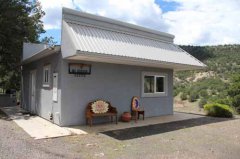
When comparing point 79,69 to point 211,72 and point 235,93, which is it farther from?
point 211,72

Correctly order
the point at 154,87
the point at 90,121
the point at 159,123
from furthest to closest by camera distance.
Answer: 1. the point at 154,87
2. the point at 159,123
3. the point at 90,121

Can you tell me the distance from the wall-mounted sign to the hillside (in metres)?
19.4

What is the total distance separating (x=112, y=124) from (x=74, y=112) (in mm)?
1604

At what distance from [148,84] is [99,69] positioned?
3.30 metres

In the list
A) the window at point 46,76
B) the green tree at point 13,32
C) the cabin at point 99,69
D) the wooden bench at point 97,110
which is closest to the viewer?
the cabin at point 99,69

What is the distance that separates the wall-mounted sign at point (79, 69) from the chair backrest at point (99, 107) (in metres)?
1.22

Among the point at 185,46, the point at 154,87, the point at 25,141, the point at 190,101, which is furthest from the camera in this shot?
the point at 185,46

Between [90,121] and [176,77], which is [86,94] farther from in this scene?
[176,77]

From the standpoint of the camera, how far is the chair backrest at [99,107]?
1031cm

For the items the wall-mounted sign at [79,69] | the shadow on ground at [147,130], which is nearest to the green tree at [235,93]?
the shadow on ground at [147,130]

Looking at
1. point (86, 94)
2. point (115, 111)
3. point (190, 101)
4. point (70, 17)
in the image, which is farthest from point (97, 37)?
point (190, 101)

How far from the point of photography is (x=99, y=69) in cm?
1100

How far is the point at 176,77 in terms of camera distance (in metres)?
39.3

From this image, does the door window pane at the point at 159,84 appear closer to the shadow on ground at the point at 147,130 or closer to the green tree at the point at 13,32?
the shadow on ground at the point at 147,130
